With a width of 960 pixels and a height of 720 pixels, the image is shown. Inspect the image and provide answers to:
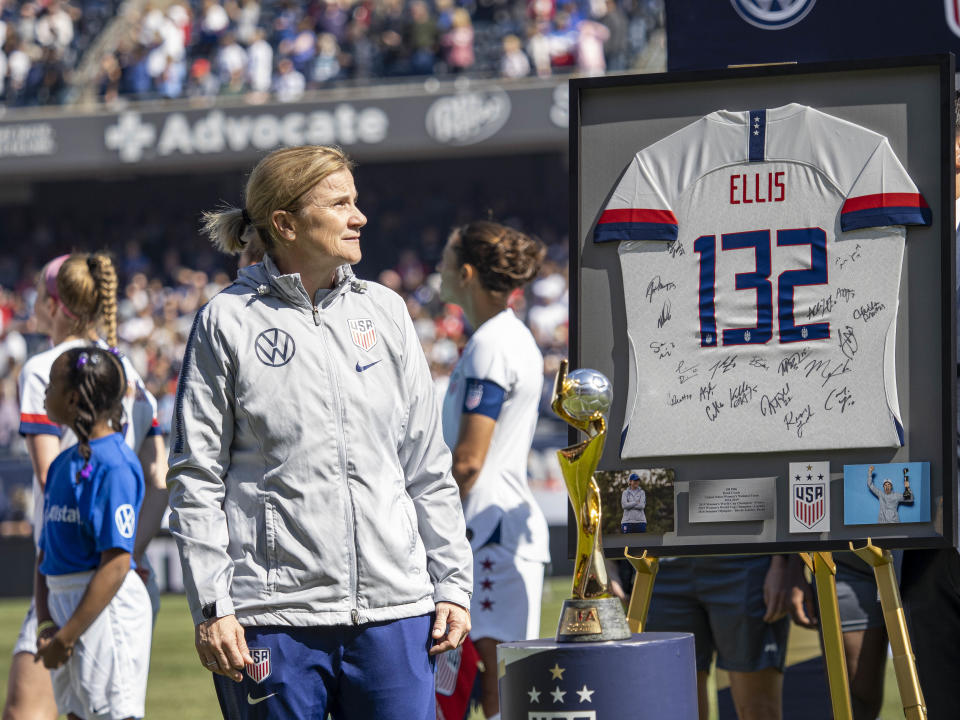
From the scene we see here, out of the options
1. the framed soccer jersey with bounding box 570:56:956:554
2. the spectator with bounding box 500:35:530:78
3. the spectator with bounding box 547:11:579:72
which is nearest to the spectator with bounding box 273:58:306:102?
the spectator with bounding box 500:35:530:78

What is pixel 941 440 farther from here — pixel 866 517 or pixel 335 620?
pixel 335 620

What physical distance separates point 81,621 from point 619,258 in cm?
185

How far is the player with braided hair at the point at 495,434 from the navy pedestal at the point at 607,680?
4.91 ft

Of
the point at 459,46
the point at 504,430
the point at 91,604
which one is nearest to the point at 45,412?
the point at 91,604

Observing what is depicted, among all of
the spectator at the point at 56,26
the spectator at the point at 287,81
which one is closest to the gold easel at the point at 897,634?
the spectator at the point at 287,81

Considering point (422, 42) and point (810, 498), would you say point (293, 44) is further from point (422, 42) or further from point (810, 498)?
point (810, 498)

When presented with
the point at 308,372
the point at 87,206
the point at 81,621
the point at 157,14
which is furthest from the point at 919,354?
the point at 87,206

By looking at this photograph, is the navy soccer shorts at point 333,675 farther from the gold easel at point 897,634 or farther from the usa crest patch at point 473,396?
the usa crest patch at point 473,396

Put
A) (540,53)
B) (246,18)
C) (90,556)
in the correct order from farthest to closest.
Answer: (246,18) → (540,53) → (90,556)

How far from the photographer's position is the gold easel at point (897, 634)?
10.8 feet

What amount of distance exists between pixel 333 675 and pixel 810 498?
1.23 m

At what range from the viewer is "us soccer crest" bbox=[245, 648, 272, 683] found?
9.30 ft

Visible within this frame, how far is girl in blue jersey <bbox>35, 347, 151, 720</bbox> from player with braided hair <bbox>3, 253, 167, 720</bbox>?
0.62 ft

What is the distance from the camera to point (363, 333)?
3.01 metres
